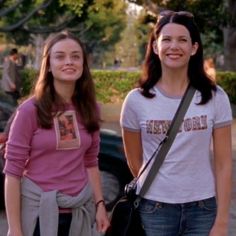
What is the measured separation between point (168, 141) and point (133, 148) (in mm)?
317

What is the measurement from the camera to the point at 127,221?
316 cm

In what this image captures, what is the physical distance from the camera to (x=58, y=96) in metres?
3.21

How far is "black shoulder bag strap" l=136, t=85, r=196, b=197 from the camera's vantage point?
304cm

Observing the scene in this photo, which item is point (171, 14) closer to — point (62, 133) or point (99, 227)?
point (62, 133)

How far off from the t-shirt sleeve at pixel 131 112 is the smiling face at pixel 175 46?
0.20 m

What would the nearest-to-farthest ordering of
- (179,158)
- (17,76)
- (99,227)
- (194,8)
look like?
(179,158), (99,227), (17,76), (194,8)

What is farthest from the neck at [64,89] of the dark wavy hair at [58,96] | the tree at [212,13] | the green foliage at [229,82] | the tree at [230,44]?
the tree at [230,44]

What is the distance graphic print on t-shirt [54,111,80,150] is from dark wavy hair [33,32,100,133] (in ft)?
0.12

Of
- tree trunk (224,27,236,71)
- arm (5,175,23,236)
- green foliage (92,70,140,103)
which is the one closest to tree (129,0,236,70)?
tree trunk (224,27,236,71)

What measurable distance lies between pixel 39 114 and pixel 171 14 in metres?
0.73

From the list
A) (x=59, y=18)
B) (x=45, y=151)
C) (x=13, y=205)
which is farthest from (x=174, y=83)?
(x=59, y=18)

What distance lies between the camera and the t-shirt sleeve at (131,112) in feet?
10.4

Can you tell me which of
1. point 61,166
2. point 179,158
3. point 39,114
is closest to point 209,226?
point 179,158

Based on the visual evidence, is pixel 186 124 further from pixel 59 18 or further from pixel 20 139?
pixel 59 18
